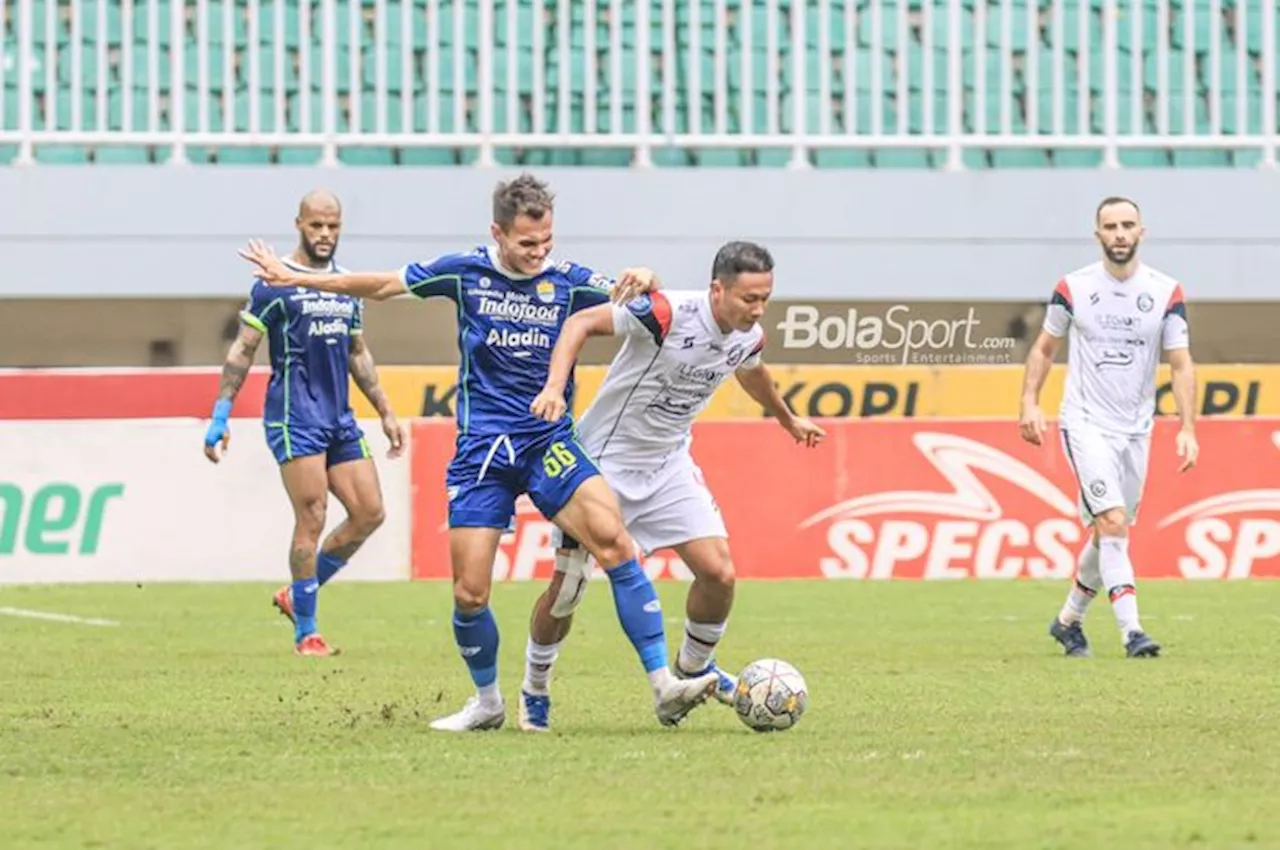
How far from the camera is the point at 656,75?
2500 centimetres

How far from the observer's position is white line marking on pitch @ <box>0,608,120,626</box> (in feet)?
48.9

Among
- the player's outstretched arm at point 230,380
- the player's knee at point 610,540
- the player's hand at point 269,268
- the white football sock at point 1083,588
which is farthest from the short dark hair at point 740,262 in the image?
the player's outstretched arm at point 230,380

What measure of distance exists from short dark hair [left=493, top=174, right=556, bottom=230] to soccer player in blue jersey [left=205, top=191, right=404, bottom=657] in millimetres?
4355

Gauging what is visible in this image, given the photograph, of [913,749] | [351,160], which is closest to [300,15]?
[351,160]

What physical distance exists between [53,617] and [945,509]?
6.58 m

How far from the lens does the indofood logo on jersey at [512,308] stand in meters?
8.82

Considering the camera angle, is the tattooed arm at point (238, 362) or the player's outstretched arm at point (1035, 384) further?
the tattooed arm at point (238, 362)

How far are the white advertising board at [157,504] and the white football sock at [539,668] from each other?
10.1m

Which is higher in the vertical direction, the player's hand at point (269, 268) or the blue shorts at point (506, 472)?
the player's hand at point (269, 268)

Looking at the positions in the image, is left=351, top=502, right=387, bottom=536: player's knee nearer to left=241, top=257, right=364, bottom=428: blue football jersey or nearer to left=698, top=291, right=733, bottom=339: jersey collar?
left=241, top=257, right=364, bottom=428: blue football jersey

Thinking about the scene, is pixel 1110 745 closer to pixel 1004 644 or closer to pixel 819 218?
pixel 1004 644

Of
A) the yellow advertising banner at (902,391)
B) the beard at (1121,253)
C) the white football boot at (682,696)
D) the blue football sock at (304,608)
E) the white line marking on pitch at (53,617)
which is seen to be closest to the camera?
the white football boot at (682,696)

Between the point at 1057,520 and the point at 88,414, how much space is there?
22.8ft

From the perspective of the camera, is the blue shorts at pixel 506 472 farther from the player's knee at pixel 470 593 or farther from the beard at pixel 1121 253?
the beard at pixel 1121 253
